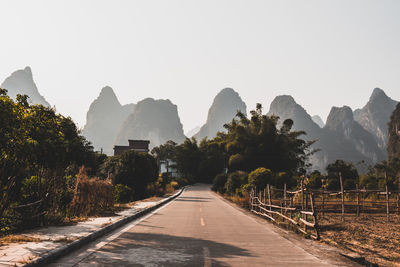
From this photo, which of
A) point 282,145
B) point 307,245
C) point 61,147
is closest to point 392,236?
point 307,245

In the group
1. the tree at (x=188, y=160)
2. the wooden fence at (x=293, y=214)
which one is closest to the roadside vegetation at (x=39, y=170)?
the wooden fence at (x=293, y=214)

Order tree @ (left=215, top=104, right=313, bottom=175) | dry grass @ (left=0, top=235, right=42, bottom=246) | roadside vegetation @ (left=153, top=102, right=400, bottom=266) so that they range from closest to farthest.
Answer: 1. dry grass @ (left=0, top=235, right=42, bottom=246)
2. roadside vegetation @ (left=153, top=102, right=400, bottom=266)
3. tree @ (left=215, top=104, right=313, bottom=175)

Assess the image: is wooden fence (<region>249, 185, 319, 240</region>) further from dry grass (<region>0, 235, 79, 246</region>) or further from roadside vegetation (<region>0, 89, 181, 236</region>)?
roadside vegetation (<region>0, 89, 181, 236</region>)

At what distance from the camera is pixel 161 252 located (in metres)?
7.99

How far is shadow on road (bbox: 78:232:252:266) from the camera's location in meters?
6.99

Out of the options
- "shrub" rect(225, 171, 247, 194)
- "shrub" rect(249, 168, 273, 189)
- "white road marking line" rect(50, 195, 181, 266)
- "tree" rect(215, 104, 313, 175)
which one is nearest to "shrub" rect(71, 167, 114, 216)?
"white road marking line" rect(50, 195, 181, 266)

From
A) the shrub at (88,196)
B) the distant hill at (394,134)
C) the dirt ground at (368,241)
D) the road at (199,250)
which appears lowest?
the dirt ground at (368,241)

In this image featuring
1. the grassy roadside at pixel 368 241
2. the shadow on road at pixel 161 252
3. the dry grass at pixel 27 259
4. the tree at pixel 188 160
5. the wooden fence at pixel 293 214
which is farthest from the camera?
the tree at pixel 188 160

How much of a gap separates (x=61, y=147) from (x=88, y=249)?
3631 mm

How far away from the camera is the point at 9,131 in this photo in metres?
7.36

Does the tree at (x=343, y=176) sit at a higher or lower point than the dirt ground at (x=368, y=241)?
higher

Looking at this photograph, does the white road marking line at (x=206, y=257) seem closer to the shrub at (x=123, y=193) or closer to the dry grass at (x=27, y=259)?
the dry grass at (x=27, y=259)

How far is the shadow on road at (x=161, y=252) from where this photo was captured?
6.99 meters

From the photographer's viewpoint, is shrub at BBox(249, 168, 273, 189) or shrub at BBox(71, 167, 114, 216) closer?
shrub at BBox(71, 167, 114, 216)
